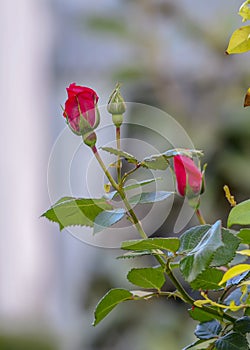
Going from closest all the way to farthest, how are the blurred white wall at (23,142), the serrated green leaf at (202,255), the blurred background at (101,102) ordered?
1. the serrated green leaf at (202,255)
2. the blurred background at (101,102)
3. the blurred white wall at (23,142)

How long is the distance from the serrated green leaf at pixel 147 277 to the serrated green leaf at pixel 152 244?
38 millimetres

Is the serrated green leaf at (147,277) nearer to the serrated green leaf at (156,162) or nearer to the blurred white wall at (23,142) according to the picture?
the serrated green leaf at (156,162)

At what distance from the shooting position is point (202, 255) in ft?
0.91

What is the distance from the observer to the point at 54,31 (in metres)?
2.01

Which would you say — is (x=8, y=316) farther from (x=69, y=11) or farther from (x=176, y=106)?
(x=69, y=11)

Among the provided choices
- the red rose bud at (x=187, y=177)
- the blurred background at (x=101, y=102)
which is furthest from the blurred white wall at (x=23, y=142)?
the red rose bud at (x=187, y=177)

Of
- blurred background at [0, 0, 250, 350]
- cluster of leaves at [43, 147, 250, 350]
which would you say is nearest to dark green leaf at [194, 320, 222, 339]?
cluster of leaves at [43, 147, 250, 350]

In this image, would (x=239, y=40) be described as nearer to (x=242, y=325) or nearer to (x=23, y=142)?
(x=242, y=325)

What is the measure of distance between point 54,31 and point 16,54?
142 millimetres

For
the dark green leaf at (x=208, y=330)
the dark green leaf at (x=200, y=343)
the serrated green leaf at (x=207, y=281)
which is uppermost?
the serrated green leaf at (x=207, y=281)

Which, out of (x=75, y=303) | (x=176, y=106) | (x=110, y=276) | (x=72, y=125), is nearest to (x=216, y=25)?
(x=176, y=106)

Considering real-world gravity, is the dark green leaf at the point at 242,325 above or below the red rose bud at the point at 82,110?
below

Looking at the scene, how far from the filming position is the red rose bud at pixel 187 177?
0.36 m

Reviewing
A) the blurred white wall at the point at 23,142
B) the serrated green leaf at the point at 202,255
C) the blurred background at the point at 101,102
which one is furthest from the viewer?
the blurred white wall at the point at 23,142
